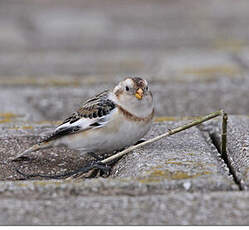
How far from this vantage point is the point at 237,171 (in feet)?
9.37

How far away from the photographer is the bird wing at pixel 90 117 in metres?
3.28

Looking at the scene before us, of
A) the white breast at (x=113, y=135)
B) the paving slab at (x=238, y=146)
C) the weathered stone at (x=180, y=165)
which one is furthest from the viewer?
the white breast at (x=113, y=135)

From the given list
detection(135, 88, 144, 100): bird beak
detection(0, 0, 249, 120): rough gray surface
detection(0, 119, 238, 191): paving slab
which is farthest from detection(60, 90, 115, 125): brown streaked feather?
detection(0, 0, 249, 120): rough gray surface

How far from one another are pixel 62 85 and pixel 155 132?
1.62 metres

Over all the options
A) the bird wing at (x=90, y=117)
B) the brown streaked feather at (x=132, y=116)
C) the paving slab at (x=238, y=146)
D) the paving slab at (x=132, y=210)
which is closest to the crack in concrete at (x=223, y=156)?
the paving slab at (x=238, y=146)

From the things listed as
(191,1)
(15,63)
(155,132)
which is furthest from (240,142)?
(191,1)

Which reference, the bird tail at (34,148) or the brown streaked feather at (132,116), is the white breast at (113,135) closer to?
the brown streaked feather at (132,116)

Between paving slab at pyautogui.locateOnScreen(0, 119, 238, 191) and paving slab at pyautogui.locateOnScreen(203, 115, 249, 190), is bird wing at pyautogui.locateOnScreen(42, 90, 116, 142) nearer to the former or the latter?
paving slab at pyautogui.locateOnScreen(0, 119, 238, 191)

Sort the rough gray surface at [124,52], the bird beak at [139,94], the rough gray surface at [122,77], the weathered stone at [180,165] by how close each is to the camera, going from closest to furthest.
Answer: the rough gray surface at [122,77], the weathered stone at [180,165], the bird beak at [139,94], the rough gray surface at [124,52]

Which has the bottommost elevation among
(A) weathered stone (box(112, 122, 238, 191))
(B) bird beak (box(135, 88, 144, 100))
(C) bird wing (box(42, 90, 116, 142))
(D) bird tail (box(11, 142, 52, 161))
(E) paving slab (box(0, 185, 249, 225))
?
(D) bird tail (box(11, 142, 52, 161))

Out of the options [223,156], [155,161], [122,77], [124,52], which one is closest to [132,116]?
[155,161]

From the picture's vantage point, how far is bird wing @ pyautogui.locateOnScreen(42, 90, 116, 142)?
3.28m

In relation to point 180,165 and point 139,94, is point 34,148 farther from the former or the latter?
point 180,165

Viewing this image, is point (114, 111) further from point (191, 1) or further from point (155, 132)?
point (191, 1)
